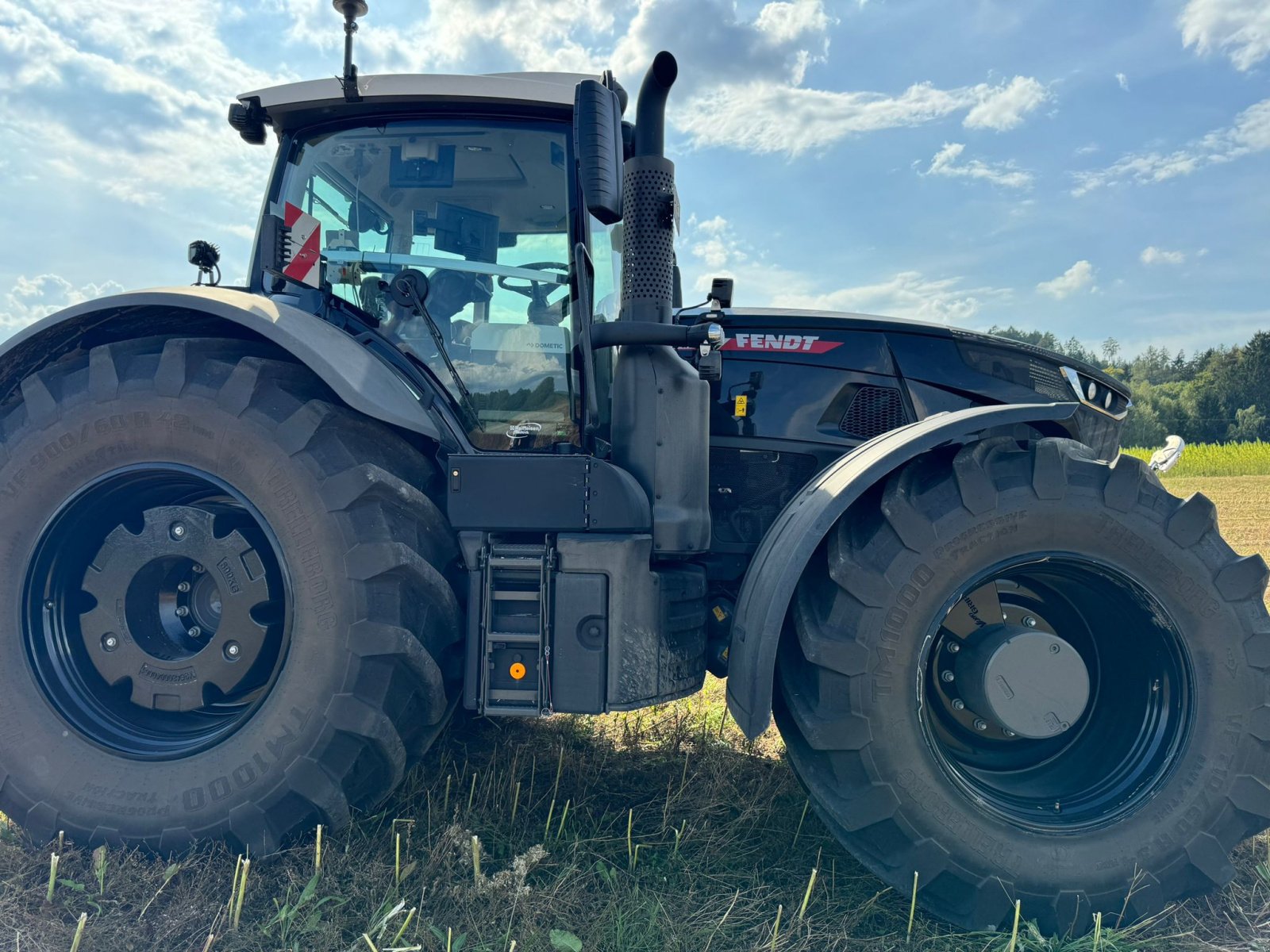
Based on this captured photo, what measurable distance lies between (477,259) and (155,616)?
1.62 meters

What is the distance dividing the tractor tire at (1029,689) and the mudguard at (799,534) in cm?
8

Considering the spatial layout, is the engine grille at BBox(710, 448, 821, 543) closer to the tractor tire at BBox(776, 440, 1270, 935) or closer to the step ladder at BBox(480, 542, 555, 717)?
the tractor tire at BBox(776, 440, 1270, 935)

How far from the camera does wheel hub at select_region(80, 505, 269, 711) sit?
2551 millimetres

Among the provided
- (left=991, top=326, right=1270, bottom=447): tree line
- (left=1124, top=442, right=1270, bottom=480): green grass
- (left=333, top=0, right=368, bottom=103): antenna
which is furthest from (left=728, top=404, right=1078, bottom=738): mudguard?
(left=991, top=326, right=1270, bottom=447): tree line

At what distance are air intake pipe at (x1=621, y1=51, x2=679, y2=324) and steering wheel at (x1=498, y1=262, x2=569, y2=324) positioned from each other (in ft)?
1.14

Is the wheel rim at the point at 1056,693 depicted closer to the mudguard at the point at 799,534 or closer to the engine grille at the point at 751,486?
the mudguard at the point at 799,534

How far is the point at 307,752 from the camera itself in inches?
93.5

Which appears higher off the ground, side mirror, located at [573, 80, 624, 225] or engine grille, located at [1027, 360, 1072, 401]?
side mirror, located at [573, 80, 624, 225]

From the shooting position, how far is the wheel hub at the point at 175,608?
2.55 m

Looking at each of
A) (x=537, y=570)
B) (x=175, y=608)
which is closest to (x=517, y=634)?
(x=537, y=570)

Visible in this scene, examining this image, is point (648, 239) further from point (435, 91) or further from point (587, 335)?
point (435, 91)

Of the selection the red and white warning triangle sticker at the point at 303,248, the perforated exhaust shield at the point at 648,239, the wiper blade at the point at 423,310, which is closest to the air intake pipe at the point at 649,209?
the perforated exhaust shield at the point at 648,239

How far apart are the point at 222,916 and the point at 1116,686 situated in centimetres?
276

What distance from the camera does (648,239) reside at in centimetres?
261
